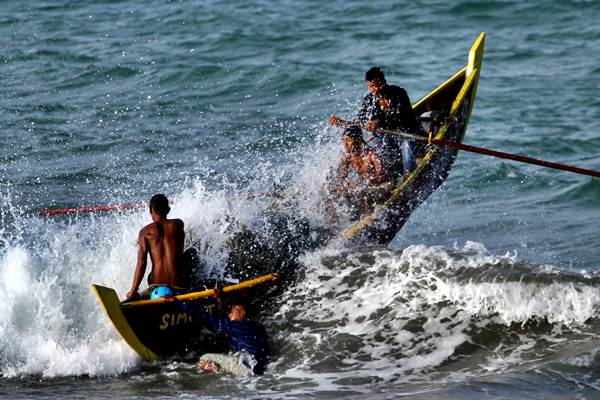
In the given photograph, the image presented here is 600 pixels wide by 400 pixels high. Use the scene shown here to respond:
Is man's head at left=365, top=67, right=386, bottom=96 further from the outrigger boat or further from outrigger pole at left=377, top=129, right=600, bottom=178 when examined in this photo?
the outrigger boat

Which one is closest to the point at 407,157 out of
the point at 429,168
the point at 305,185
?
the point at 429,168

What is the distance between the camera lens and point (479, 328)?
7949 mm

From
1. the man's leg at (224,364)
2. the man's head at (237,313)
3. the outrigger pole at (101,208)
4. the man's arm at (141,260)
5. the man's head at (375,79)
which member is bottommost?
the man's leg at (224,364)

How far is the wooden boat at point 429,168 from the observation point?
9812 millimetres

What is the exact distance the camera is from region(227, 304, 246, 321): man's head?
7.94 m

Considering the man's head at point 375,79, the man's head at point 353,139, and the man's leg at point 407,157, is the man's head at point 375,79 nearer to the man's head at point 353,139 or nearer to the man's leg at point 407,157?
the man's head at point 353,139

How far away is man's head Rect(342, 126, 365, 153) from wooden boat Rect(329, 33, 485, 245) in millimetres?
618

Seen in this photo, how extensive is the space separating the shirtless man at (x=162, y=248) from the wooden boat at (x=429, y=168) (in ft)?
6.30

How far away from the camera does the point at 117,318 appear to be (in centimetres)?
754

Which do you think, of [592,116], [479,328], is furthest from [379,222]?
[592,116]

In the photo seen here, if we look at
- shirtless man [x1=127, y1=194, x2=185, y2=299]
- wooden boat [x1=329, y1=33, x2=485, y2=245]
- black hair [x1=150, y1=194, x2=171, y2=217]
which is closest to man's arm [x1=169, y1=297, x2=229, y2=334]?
shirtless man [x1=127, y1=194, x2=185, y2=299]

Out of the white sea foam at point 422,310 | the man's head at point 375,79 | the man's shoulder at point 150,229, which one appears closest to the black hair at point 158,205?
the man's shoulder at point 150,229

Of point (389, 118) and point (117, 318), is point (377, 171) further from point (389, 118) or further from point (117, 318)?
point (117, 318)

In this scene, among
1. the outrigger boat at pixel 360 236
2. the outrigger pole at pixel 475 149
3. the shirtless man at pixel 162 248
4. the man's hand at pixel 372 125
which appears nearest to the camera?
the outrigger boat at pixel 360 236
